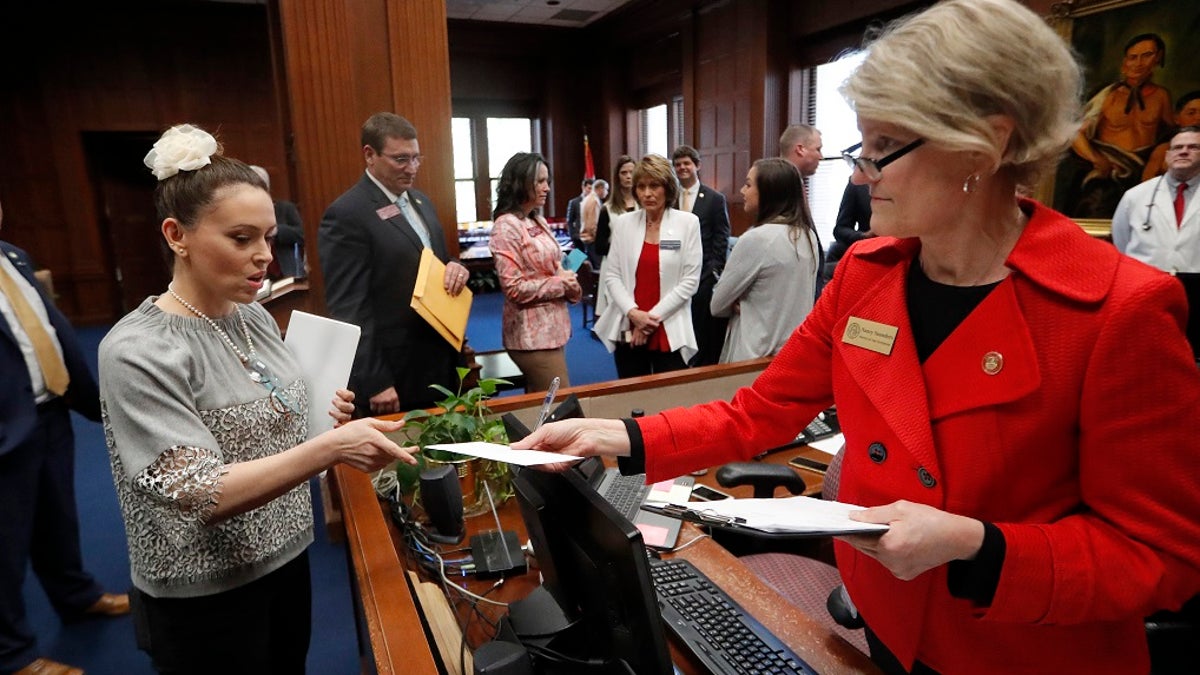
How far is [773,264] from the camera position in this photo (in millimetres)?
2883

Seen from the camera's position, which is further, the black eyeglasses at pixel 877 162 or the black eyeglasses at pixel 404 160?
the black eyeglasses at pixel 404 160

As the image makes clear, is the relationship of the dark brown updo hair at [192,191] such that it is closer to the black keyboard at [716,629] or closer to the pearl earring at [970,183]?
the black keyboard at [716,629]

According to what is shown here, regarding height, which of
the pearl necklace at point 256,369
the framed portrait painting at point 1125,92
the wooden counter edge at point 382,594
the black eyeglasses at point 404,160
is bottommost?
the wooden counter edge at point 382,594

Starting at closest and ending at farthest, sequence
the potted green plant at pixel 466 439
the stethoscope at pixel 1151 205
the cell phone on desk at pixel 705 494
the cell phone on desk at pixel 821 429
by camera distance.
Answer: the potted green plant at pixel 466 439 → the cell phone on desk at pixel 705 494 → the cell phone on desk at pixel 821 429 → the stethoscope at pixel 1151 205

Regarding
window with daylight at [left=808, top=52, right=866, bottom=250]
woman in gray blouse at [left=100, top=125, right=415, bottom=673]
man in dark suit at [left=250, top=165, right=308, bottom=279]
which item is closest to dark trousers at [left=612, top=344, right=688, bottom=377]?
woman in gray blouse at [left=100, top=125, right=415, bottom=673]

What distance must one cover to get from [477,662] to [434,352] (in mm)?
1807

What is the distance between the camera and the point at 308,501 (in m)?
1.54

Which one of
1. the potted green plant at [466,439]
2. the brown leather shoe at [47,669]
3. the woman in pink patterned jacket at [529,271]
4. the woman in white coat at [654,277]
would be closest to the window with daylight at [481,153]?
the woman in white coat at [654,277]

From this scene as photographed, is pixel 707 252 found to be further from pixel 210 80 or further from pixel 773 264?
pixel 210 80

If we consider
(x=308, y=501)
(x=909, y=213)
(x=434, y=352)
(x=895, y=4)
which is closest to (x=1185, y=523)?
(x=909, y=213)

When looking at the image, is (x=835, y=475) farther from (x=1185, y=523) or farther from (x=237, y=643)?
(x=237, y=643)

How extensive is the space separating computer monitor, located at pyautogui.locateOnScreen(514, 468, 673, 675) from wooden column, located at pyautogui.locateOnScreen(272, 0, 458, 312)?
251 cm

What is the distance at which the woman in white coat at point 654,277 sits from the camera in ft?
10.9

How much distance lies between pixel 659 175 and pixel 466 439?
200 centimetres
